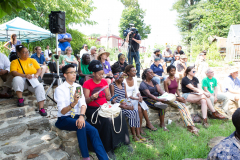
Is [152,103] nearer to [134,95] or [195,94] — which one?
[134,95]

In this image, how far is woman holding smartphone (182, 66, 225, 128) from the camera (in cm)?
464

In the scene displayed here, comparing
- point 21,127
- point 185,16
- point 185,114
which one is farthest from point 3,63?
point 185,16

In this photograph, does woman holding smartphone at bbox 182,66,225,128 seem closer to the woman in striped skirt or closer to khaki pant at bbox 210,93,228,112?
the woman in striped skirt

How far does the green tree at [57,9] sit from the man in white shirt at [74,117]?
11.8m

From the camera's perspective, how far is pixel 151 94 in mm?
4180

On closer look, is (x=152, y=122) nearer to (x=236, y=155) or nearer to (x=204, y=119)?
(x=204, y=119)

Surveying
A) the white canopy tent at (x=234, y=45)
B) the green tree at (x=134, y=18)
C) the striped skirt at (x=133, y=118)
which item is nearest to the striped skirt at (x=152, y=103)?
the striped skirt at (x=133, y=118)

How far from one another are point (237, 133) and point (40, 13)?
15.9 metres

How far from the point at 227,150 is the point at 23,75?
3.93 m

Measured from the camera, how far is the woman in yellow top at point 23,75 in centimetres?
365

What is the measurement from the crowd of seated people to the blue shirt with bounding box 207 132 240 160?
5.46ft

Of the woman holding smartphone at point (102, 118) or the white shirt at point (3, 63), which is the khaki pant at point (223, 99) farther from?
the white shirt at point (3, 63)

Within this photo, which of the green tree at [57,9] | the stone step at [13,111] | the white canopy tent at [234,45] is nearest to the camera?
the stone step at [13,111]

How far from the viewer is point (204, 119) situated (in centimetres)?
448
